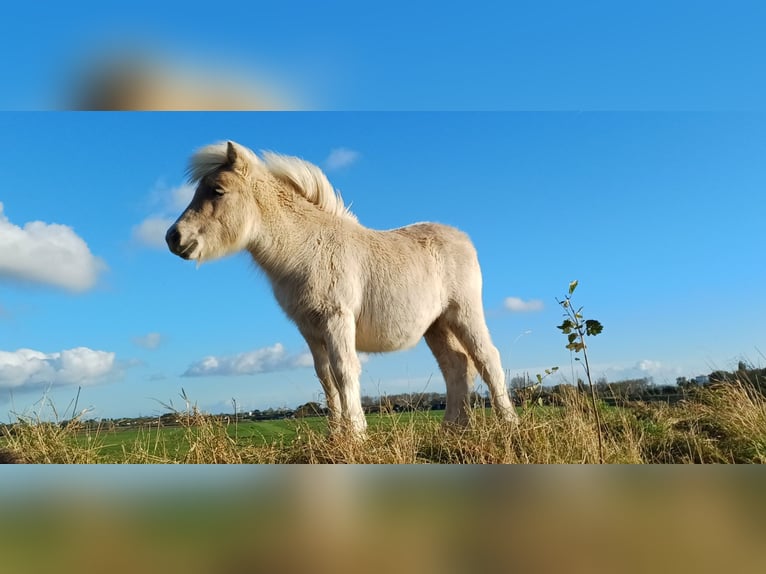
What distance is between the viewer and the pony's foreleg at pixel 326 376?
16.9 feet

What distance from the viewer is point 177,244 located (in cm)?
517

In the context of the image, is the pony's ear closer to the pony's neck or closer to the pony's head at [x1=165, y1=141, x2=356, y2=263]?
the pony's head at [x1=165, y1=141, x2=356, y2=263]

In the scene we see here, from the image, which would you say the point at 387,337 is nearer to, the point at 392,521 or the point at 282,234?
the point at 282,234

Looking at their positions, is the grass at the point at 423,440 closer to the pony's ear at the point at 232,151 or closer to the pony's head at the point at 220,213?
the pony's head at the point at 220,213

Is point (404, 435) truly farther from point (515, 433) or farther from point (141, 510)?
point (141, 510)

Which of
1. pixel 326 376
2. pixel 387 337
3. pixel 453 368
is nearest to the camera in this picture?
pixel 326 376

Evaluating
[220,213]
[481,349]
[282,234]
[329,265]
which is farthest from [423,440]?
[220,213]

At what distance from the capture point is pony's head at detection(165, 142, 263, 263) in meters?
5.21

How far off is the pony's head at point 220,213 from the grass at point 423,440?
58.8 inches

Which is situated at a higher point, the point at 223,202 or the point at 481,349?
the point at 223,202

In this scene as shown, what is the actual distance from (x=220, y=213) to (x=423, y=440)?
2619 millimetres

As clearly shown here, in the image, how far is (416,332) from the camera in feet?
18.6

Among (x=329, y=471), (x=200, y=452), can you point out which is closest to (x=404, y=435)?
(x=329, y=471)

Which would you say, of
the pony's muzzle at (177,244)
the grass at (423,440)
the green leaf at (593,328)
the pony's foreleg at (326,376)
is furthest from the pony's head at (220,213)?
the green leaf at (593,328)
